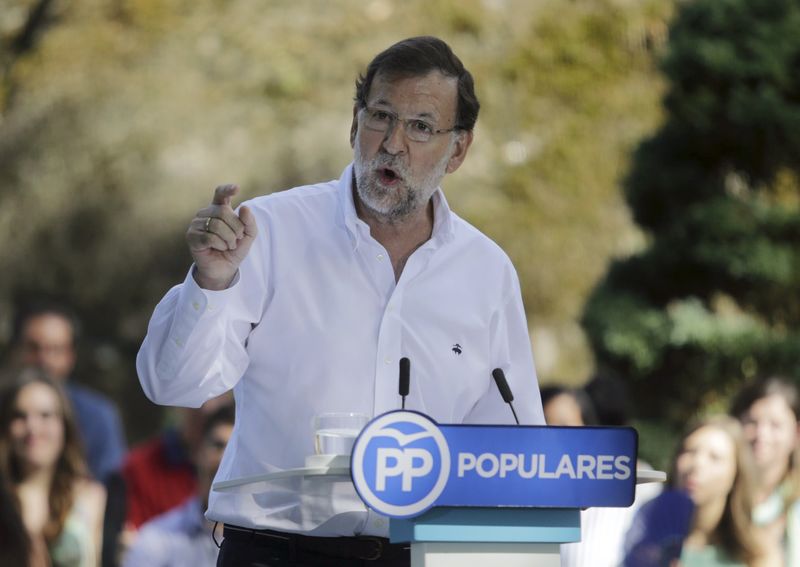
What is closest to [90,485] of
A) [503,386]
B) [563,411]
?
[563,411]

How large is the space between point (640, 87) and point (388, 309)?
10350 millimetres

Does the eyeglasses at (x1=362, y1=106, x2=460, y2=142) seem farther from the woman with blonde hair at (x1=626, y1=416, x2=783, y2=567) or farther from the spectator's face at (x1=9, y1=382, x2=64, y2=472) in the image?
the spectator's face at (x1=9, y1=382, x2=64, y2=472)

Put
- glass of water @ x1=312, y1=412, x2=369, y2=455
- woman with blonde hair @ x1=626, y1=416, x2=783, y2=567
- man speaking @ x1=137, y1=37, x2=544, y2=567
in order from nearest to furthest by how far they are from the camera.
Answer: glass of water @ x1=312, y1=412, x2=369, y2=455
man speaking @ x1=137, y1=37, x2=544, y2=567
woman with blonde hair @ x1=626, y1=416, x2=783, y2=567

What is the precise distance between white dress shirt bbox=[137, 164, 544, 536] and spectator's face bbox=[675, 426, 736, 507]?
7.96 ft

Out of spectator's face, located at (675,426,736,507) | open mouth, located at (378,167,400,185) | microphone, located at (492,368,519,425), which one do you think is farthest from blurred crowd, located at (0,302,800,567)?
open mouth, located at (378,167,400,185)

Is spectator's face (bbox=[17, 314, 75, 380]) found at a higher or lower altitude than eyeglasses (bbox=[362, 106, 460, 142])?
higher

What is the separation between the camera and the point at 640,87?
1330 centimetres

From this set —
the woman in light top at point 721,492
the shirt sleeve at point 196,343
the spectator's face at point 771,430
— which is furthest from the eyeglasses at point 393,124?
the spectator's face at point 771,430

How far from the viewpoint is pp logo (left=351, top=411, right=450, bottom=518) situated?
8.50 ft

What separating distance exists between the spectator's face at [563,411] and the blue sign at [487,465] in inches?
136

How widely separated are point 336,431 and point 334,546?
16.4 inches

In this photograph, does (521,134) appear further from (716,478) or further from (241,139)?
(716,478)

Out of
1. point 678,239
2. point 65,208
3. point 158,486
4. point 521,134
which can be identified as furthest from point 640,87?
point 158,486

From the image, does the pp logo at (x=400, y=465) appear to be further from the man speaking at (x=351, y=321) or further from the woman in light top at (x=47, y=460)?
the woman in light top at (x=47, y=460)
